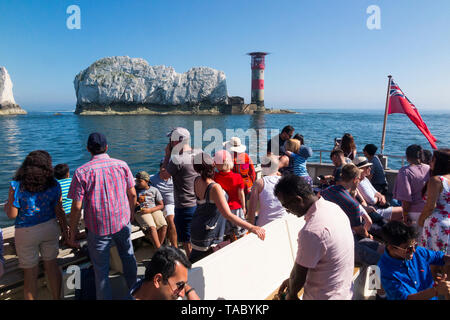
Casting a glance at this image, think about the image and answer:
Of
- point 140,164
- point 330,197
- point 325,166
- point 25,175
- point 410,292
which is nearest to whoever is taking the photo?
point 410,292

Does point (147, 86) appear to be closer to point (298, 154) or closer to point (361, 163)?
point (298, 154)

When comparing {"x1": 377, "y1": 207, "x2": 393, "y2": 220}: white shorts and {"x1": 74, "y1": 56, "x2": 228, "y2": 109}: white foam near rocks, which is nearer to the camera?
{"x1": 377, "y1": 207, "x2": 393, "y2": 220}: white shorts

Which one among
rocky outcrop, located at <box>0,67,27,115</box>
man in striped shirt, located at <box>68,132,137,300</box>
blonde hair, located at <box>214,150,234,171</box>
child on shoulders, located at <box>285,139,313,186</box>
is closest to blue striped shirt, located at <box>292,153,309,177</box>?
child on shoulders, located at <box>285,139,313,186</box>

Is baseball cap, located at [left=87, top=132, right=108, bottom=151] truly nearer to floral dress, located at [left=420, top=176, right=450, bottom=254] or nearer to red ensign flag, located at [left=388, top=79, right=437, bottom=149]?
floral dress, located at [left=420, top=176, right=450, bottom=254]

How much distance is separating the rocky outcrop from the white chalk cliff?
23.1 meters

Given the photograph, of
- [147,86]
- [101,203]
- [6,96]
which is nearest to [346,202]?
[101,203]

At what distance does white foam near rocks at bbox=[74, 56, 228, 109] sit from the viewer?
340 feet

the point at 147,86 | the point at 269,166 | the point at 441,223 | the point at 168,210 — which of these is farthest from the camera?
the point at 147,86

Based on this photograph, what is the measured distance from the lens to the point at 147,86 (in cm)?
10788

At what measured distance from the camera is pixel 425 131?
6.71 meters

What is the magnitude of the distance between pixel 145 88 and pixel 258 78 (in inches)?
1781
